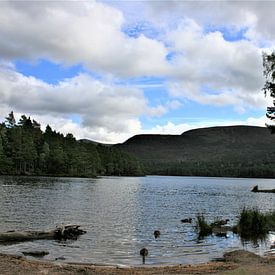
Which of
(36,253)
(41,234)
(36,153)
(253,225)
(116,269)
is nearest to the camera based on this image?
(116,269)

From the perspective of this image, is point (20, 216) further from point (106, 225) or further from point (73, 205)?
point (73, 205)

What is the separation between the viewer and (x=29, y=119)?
187 meters

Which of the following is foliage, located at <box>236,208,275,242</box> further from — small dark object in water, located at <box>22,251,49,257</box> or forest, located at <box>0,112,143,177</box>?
forest, located at <box>0,112,143,177</box>

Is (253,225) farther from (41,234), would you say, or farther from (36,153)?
(36,153)

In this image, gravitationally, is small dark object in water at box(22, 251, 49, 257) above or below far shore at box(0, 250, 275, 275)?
below

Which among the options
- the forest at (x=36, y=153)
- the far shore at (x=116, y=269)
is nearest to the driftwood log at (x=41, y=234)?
the far shore at (x=116, y=269)

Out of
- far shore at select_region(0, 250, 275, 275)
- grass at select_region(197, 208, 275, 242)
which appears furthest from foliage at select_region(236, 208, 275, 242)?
far shore at select_region(0, 250, 275, 275)

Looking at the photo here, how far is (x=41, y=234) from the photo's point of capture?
3297 cm

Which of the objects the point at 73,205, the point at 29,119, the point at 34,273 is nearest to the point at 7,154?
the point at 29,119

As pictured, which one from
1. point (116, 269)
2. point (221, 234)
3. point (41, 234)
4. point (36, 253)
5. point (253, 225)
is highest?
point (253, 225)

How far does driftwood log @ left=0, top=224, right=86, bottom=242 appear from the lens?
102ft

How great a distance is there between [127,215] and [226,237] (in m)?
19.1

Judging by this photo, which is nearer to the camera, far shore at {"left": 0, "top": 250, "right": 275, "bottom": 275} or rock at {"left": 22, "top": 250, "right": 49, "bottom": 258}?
far shore at {"left": 0, "top": 250, "right": 275, "bottom": 275}

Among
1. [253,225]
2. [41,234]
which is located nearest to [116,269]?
[41,234]
